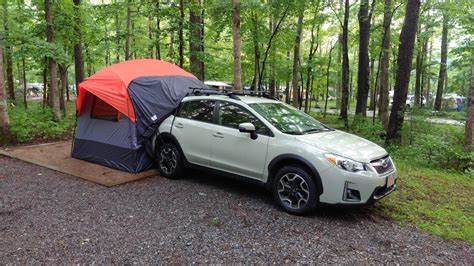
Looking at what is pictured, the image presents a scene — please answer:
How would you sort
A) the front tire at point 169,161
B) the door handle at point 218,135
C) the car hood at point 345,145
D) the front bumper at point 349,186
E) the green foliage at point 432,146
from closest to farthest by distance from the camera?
the front bumper at point 349,186
the car hood at point 345,145
the door handle at point 218,135
the front tire at point 169,161
the green foliage at point 432,146


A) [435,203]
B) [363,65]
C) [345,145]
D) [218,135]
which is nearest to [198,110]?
[218,135]

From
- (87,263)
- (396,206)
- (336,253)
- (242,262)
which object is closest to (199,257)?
(242,262)

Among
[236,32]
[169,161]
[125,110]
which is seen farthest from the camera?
[236,32]

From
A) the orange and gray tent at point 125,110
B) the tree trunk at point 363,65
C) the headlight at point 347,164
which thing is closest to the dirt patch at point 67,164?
the orange and gray tent at point 125,110

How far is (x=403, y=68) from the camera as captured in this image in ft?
29.0

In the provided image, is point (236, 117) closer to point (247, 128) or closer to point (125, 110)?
point (247, 128)

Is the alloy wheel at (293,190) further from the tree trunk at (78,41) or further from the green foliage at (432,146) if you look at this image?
the tree trunk at (78,41)

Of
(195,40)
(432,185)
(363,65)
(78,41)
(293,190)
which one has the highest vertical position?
(78,41)

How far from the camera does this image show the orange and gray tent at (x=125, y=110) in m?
6.09

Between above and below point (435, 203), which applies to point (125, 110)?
above

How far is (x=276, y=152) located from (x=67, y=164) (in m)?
4.83

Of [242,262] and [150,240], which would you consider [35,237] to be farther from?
[242,262]

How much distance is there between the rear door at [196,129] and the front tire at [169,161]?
240 millimetres

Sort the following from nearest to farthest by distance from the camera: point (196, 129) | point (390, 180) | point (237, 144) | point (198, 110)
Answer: point (390, 180), point (237, 144), point (196, 129), point (198, 110)
